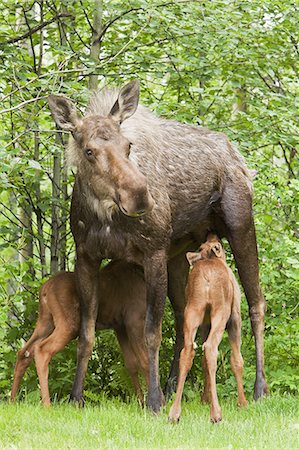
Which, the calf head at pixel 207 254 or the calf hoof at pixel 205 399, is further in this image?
the calf hoof at pixel 205 399

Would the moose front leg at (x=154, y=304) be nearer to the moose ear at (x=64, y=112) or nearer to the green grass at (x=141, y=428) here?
the green grass at (x=141, y=428)

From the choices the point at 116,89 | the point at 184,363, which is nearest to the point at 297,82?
the point at 116,89

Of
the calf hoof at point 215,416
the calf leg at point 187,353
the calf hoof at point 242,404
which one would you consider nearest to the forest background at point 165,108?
the calf hoof at point 242,404

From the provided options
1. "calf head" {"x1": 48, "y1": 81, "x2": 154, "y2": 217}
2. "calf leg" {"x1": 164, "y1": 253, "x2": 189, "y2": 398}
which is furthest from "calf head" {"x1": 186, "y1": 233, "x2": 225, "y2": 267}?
"calf leg" {"x1": 164, "y1": 253, "x2": 189, "y2": 398}

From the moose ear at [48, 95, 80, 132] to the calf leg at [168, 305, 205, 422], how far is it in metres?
2.10

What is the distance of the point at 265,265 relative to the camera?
10.9m

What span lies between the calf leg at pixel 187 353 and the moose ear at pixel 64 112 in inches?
82.5

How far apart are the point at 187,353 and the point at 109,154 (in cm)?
190

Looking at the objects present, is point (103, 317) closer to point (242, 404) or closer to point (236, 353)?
point (236, 353)

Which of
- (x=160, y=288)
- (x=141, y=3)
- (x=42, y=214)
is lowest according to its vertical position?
(x=160, y=288)

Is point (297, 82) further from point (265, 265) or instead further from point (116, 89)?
point (116, 89)

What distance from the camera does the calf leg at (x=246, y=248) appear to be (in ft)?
31.8

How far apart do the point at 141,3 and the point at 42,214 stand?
11.8 ft

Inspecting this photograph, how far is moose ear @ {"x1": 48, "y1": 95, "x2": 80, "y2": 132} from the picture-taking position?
326 inches
